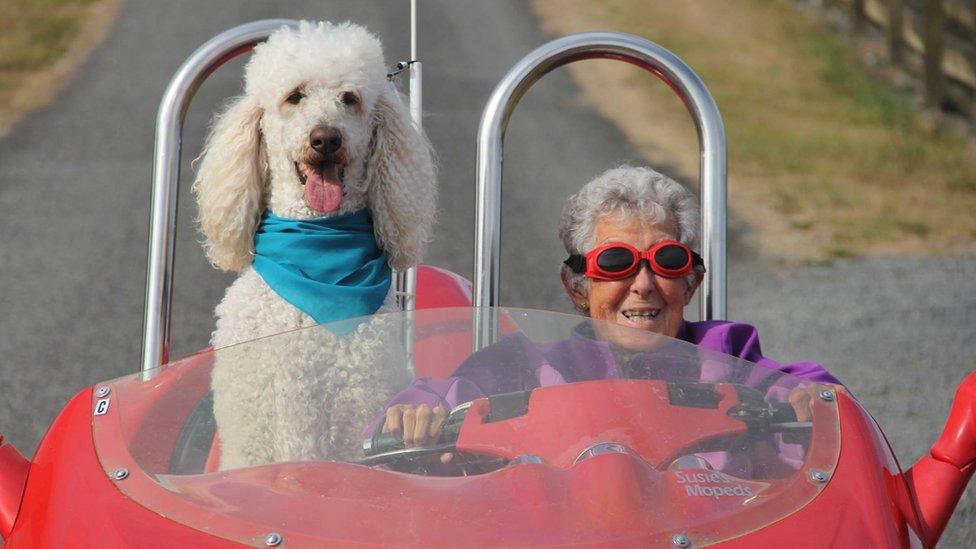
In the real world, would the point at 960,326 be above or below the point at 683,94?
below

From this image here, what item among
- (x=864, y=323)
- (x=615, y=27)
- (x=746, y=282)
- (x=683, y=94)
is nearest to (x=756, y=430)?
(x=683, y=94)

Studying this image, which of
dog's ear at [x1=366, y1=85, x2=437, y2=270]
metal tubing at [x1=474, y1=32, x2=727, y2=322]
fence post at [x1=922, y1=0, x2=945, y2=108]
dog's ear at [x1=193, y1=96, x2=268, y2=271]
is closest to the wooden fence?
fence post at [x1=922, y1=0, x2=945, y2=108]

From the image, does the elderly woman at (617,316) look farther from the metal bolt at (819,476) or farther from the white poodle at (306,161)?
the white poodle at (306,161)

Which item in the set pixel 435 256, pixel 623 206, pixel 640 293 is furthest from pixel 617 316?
pixel 435 256

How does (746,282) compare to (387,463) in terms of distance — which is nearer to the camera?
(387,463)

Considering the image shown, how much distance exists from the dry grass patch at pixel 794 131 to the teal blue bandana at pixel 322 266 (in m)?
5.75

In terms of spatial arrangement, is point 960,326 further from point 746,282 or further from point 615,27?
point 615,27

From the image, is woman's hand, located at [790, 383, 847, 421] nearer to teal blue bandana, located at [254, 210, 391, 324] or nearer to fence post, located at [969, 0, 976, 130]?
teal blue bandana, located at [254, 210, 391, 324]

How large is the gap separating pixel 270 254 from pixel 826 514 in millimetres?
1406

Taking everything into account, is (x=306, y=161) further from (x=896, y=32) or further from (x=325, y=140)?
(x=896, y=32)

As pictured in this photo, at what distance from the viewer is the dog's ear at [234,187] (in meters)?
2.57

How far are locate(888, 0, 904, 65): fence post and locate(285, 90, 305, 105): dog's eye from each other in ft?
34.1

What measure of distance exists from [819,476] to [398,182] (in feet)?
4.27

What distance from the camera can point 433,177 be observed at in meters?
2.79
